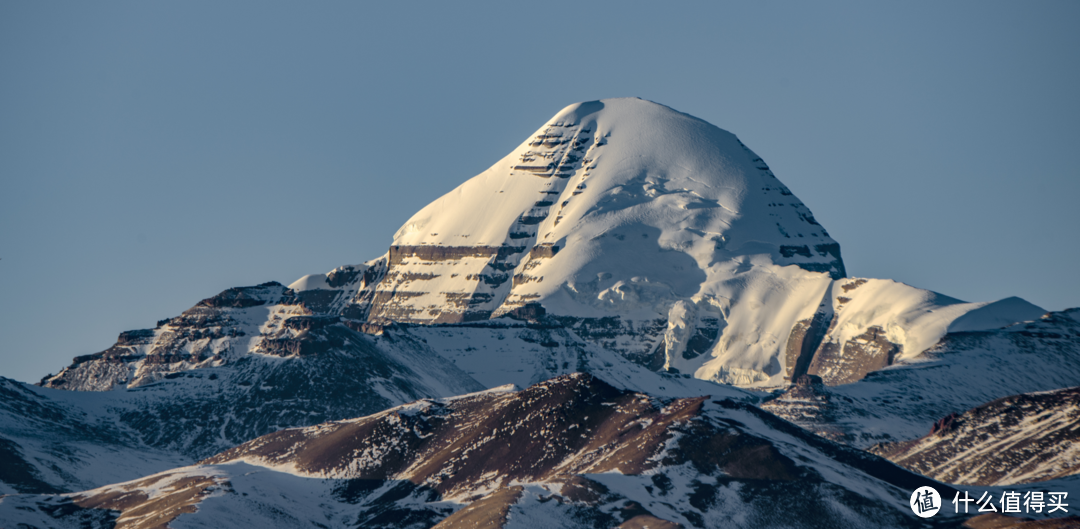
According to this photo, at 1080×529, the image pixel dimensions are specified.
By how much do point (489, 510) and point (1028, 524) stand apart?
60.1 metres

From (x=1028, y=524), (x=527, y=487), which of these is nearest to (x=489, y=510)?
(x=527, y=487)

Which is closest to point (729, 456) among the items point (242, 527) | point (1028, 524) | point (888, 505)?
point (888, 505)

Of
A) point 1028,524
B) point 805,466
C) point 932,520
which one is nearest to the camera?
point 1028,524

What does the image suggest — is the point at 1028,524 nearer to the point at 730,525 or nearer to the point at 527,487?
the point at 730,525

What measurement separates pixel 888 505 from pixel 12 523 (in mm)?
109303

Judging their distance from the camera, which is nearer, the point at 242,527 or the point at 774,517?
the point at 774,517

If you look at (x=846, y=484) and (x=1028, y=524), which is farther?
(x=846, y=484)

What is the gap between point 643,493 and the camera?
186 meters

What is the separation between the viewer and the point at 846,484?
189000mm

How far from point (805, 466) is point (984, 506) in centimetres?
2203

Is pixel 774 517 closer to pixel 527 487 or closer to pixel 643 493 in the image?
pixel 643 493

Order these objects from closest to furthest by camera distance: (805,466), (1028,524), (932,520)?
(1028,524), (932,520), (805,466)

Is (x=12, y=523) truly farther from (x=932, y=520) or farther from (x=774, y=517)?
(x=932, y=520)

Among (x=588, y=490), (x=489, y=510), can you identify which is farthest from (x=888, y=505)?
(x=489, y=510)
